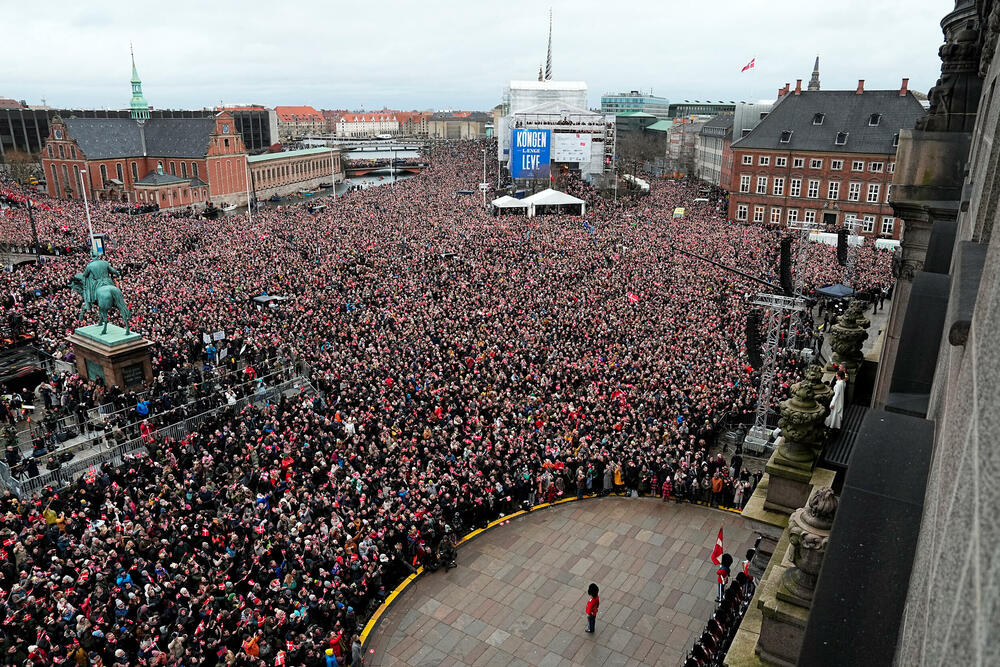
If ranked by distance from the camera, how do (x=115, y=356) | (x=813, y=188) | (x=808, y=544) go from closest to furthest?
(x=808, y=544) < (x=115, y=356) < (x=813, y=188)

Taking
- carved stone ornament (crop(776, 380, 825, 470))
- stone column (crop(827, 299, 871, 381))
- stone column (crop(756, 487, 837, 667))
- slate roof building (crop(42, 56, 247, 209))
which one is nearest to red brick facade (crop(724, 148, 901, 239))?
stone column (crop(827, 299, 871, 381))

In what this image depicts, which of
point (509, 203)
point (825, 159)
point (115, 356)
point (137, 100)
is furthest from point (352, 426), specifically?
point (137, 100)

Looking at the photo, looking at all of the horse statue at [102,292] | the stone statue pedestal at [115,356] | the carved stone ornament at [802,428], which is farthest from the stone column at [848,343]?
the horse statue at [102,292]

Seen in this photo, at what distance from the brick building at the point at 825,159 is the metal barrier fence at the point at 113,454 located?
47.3 meters

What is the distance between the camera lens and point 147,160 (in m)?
85.8

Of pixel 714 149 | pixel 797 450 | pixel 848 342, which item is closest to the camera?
pixel 797 450

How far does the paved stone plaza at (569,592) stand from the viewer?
14250mm

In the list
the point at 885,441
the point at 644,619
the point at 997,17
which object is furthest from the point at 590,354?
the point at 885,441

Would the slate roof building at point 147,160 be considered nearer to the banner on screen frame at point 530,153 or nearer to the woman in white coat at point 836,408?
the banner on screen frame at point 530,153

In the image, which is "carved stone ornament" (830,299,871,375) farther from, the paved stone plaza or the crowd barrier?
the paved stone plaza

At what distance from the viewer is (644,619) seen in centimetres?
1509

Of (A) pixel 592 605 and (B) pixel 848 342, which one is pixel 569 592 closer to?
(A) pixel 592 605

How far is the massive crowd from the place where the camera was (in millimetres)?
14031

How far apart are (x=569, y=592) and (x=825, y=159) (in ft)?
179
